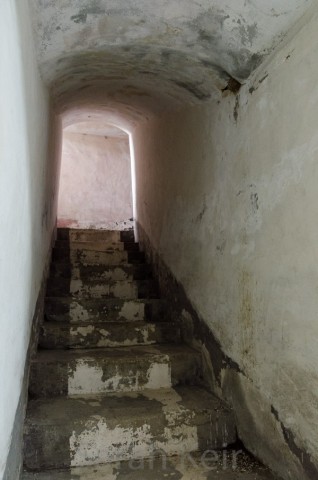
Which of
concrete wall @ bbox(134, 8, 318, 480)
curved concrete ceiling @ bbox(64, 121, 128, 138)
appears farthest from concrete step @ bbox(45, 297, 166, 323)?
curved concrete ceiling @ bbox(64, 121, 128, 138)

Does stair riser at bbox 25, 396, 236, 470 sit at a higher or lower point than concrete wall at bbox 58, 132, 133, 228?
lower

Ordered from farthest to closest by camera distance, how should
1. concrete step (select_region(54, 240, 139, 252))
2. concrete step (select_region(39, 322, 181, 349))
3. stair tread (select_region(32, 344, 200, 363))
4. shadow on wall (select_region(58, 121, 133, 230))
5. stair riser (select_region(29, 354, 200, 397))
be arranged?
shadow on wall (select_region(58, 121, 133, 230)) < concrete step (select_region(54, 240, 139, 252)) < concrete step (select_region(39, 322, 181, 349)) < stair tread (select_region(32, 344, 200, 363)) < stair riser (select_region(29, 354, 200, 397))

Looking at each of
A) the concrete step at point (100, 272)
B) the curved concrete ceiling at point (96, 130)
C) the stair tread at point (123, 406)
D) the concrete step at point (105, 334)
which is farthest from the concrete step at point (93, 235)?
the stair tread at point (123, 406)

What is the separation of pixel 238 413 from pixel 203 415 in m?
0.16

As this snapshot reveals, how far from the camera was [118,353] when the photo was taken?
2096mm

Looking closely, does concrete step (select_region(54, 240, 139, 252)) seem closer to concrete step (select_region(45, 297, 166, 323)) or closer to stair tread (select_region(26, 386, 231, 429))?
concrete step (select_region(45, 297, 166, 323))

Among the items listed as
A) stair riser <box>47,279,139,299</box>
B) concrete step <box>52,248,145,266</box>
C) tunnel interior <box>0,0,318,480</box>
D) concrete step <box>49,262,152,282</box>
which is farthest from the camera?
concrete step <box>52,248,145,266</box>

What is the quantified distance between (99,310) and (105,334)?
0.81 ft

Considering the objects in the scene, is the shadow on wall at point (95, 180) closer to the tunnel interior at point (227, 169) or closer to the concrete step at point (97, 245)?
the concrete step at point (97, 245)

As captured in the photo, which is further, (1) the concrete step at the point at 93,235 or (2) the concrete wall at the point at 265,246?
(1) the concrete step at the point at 93,235

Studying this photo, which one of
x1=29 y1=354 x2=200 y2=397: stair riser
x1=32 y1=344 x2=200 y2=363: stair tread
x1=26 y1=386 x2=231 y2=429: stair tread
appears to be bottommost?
x1=26 y1=386 x2=231 y2=429: stair tread

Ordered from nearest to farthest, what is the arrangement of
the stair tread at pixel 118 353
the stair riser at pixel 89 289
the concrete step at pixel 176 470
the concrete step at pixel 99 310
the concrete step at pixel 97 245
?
the concrete step at pixel 176 470 → the stair tread at pixel 118 353 → the concrete step at pixel 99 310 → the stair riser at pixel 89 289 → the concrete step at pixel 97 245

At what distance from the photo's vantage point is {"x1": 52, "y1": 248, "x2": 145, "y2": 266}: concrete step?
3.29 meters

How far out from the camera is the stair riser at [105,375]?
73.4 inches
